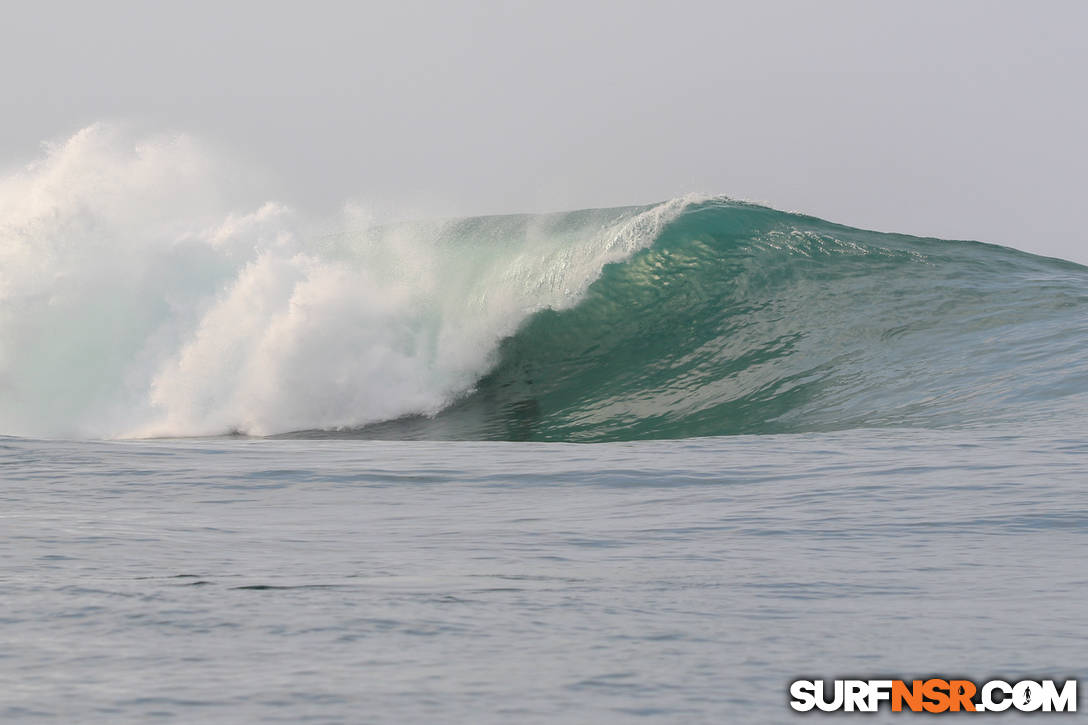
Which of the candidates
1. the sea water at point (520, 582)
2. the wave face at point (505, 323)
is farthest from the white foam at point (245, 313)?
the sea water at point (520, 582)

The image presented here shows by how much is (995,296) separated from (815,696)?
41.6 ft

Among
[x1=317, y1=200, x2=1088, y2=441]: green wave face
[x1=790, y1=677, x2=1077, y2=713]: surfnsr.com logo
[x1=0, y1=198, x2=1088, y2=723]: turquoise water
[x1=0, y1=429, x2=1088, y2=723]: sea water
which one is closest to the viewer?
[x1=790, y1=677, x2=1077, y2=713]: surfnsr.com logo

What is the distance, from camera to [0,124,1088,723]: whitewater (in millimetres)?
3012

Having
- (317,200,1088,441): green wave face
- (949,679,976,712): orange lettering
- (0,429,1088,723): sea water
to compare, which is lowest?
(949,679,976,712): orange lettering

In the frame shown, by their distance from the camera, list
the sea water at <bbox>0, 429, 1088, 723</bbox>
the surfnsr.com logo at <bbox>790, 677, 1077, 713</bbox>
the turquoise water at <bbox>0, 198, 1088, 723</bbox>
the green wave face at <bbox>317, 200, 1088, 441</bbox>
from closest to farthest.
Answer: the surfnsr.com logo at <bbox>790, 677, 1077, 713</bbox> → the sea water at <bbox>0, 429, 1088, 723</bbox> → the turquoise water at <bbox>0, 198, 1088, 723</bbox> → the green wave face at <bbox>317, 200, 1088, 441</bbox>

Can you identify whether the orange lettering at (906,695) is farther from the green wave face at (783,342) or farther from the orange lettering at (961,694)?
the green wave face at (783,342)

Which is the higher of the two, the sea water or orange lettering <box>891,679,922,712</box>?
the sea water

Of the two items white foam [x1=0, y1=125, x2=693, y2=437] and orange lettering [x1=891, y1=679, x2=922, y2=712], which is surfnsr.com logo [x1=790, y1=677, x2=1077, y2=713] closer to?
orange lettering [x1=891, y1=679, x2=922, y2=712]

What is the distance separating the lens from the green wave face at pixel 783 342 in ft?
36.2

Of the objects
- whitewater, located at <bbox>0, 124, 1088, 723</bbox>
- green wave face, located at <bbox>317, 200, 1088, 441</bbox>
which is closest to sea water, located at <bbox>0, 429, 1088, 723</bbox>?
whitewater, located at <bbox>0, 124, 1088, 723</bbox>

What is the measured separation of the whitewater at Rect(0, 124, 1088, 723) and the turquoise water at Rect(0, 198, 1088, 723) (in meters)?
0.03

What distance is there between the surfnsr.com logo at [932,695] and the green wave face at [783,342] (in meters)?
6.73

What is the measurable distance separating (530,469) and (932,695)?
4304 millimetres

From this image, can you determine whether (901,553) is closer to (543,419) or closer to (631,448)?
(631,448)
